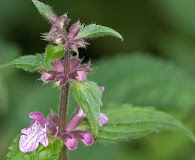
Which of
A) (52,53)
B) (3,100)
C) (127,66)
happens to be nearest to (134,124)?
(52,53)

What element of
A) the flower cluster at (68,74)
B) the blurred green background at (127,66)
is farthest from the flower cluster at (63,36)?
the blurred green background at (127,66)

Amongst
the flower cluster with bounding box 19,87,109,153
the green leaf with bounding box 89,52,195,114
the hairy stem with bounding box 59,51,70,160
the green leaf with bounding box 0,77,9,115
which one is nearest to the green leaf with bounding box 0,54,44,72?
the hairy stem with bounding box 59,51,70,160

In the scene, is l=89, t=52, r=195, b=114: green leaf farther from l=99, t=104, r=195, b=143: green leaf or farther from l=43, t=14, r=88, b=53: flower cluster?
l=43, t=14, r=88, b=53: flower cluster

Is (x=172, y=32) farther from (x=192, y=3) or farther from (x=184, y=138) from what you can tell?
(x=184, y=138)

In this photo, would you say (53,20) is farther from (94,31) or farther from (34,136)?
(34,136)

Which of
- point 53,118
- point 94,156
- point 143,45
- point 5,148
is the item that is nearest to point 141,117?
point 53,118

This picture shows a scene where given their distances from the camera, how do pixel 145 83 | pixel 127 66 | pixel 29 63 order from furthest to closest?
pixel 127 66 → pixel 145 83 → pixel 29 63
